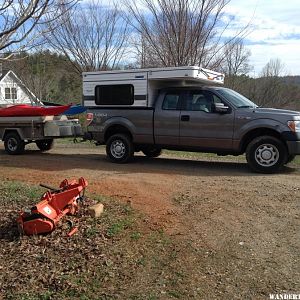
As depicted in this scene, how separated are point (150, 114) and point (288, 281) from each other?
271 inches

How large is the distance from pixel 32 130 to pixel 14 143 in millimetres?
801

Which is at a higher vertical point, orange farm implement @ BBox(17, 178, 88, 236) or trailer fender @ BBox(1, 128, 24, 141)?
trailer fender @ BBox(1, 128, 24, 141)

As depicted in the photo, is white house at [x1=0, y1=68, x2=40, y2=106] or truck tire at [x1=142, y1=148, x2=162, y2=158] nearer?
truck tire at [x1=142, y1=148, x2=162, y2=158]

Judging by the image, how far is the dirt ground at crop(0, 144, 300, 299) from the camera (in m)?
4.22

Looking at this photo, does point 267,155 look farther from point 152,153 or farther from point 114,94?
point 114,94

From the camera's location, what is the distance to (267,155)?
9.25m

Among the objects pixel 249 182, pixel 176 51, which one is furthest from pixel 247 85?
pixel 249 182

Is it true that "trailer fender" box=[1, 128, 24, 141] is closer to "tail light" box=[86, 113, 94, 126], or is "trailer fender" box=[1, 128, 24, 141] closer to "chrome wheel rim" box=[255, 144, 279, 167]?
"tail light" box=[86, 113, 94, 126]

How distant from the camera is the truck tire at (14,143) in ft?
42.5

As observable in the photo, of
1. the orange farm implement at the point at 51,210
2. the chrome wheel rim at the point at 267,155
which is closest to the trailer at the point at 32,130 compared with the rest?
the chrome wheel rim at the point at 267,155

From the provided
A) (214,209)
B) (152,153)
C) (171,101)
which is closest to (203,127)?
(171,101)

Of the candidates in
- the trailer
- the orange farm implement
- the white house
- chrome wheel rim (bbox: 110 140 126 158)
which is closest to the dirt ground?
chrome wheel rim (bbox: 110 140 126 158)

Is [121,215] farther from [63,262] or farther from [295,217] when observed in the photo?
[295,217]

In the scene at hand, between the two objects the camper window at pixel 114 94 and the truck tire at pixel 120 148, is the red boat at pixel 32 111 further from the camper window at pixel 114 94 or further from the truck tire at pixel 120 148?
the truck tire at pixel 120 148
